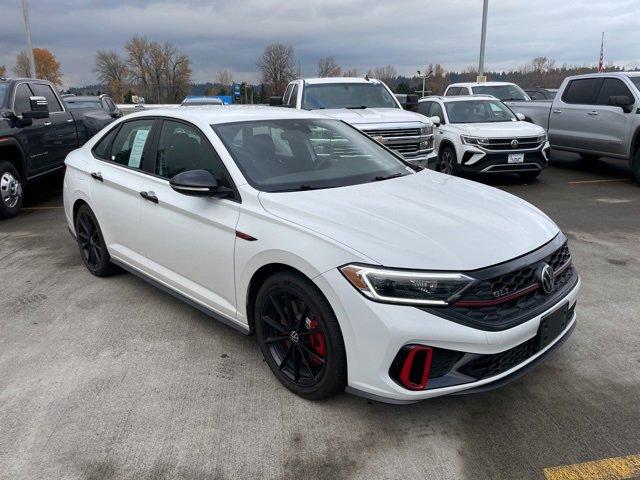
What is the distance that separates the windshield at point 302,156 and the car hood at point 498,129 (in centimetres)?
574

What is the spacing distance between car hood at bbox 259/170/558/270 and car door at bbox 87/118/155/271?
153cm

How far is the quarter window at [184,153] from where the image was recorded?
3.65 meters

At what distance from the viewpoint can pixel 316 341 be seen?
2977 millimetres

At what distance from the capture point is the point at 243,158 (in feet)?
11.9

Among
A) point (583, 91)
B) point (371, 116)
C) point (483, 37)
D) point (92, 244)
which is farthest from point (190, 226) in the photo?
point (483, 37)

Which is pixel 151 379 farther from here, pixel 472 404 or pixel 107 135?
pixel 107 135

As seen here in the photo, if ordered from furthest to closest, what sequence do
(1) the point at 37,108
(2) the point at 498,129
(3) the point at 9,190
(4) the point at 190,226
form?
1. (2) the point at 498,129
2. (1) the point at 37,108
3. (3) the point at 9,190
4. (4) the point at 190,226

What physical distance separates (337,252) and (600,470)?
1.63 metres

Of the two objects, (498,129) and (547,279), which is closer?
(547,279)

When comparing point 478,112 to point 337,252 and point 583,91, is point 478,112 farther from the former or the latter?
point 337,252

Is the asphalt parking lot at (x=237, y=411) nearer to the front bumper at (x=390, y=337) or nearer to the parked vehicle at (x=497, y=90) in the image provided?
the front bumper at (x=390, y=337)

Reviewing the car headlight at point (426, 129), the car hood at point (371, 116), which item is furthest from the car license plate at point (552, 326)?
the car headlight at point (426, 129)

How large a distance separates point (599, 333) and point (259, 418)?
257 cm

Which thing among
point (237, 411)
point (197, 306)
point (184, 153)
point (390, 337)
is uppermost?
point (184, 153)
